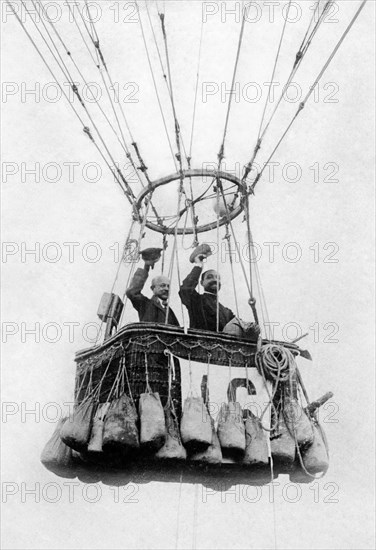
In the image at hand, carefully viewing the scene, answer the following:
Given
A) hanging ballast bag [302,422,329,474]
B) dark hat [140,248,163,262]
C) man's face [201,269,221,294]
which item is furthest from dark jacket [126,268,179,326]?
hanging ballast bag [302,422,329,474]

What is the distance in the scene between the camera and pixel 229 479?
9.27 m

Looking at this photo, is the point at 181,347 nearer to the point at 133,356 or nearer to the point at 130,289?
the point at 133,356

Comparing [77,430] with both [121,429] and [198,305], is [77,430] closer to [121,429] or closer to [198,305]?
[121,429]

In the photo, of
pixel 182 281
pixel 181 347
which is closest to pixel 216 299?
pixel 182 281

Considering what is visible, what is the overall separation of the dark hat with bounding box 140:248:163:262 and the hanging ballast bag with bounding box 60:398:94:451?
9.09ft

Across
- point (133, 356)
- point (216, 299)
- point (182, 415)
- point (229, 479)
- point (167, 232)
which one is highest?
point (167, 232)

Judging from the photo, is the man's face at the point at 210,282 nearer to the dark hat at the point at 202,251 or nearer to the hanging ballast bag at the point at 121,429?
the dark hat at the point at 202,251

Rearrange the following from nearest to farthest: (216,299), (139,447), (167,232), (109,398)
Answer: (139,447) → (109,398) → (216,299) → (167,232)

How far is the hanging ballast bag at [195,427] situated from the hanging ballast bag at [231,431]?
20cm

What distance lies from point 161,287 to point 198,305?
1.84 ft

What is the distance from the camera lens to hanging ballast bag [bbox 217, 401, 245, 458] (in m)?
8.46

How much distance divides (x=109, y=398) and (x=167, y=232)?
3.29 meters

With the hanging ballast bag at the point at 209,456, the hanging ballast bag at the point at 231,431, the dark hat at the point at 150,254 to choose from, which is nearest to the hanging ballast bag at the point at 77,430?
the hanging ballast bag at the point at 209,456

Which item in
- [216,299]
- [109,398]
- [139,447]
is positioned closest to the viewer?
[139,447]
